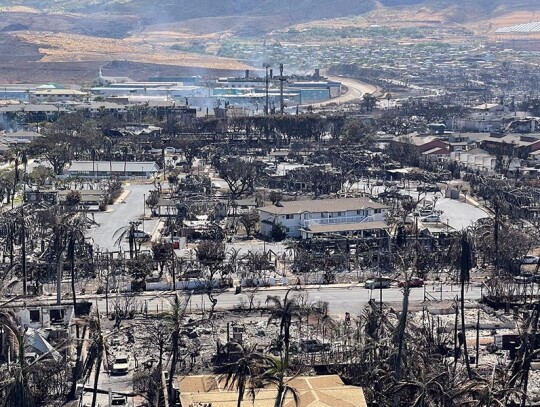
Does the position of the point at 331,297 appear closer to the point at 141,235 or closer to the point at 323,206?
the point at 323,206

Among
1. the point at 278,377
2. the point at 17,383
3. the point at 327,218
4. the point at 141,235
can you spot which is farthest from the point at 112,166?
the point at 278,377

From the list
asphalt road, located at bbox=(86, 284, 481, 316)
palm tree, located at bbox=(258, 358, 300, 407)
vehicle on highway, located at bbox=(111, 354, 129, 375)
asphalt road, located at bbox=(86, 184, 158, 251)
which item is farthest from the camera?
asphalt road, located at bbox=(86, 184, 158, 251)

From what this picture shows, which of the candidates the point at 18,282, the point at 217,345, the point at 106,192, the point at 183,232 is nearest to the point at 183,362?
the point at 217,345

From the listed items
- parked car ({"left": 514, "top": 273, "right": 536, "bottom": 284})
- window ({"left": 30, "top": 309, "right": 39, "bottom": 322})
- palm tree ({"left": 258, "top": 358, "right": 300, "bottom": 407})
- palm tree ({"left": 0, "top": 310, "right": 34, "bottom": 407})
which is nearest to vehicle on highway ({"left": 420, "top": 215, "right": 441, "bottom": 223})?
parked car ({"left": 514, "top": 273, "right": 536, "bottom": 284})

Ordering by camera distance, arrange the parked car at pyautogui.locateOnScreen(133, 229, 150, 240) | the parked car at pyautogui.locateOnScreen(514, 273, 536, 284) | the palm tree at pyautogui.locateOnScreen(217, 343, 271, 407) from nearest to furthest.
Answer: the palm tree at pyautogui.locateOnScreen(217, 343, 271, 407)
the parked car at pyautogui.locateOnScreen(514, 273, 536, 284)
the parked car at pyautogui.locateOnScreen(133, 229, 150, 240)

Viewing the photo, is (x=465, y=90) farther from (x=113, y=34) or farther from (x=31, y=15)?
(x=31, y=15)

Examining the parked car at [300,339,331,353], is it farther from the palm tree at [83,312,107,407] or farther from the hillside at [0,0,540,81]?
the hillside at [0,0,540,81]

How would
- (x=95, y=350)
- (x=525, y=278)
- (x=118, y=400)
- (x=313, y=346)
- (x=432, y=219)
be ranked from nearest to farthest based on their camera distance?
1. (x=95, y=350)
2. (x=118, y=400)
3. (x=313, y=346)
4. (x=525, y=278)
5. (x=432, y=219)
